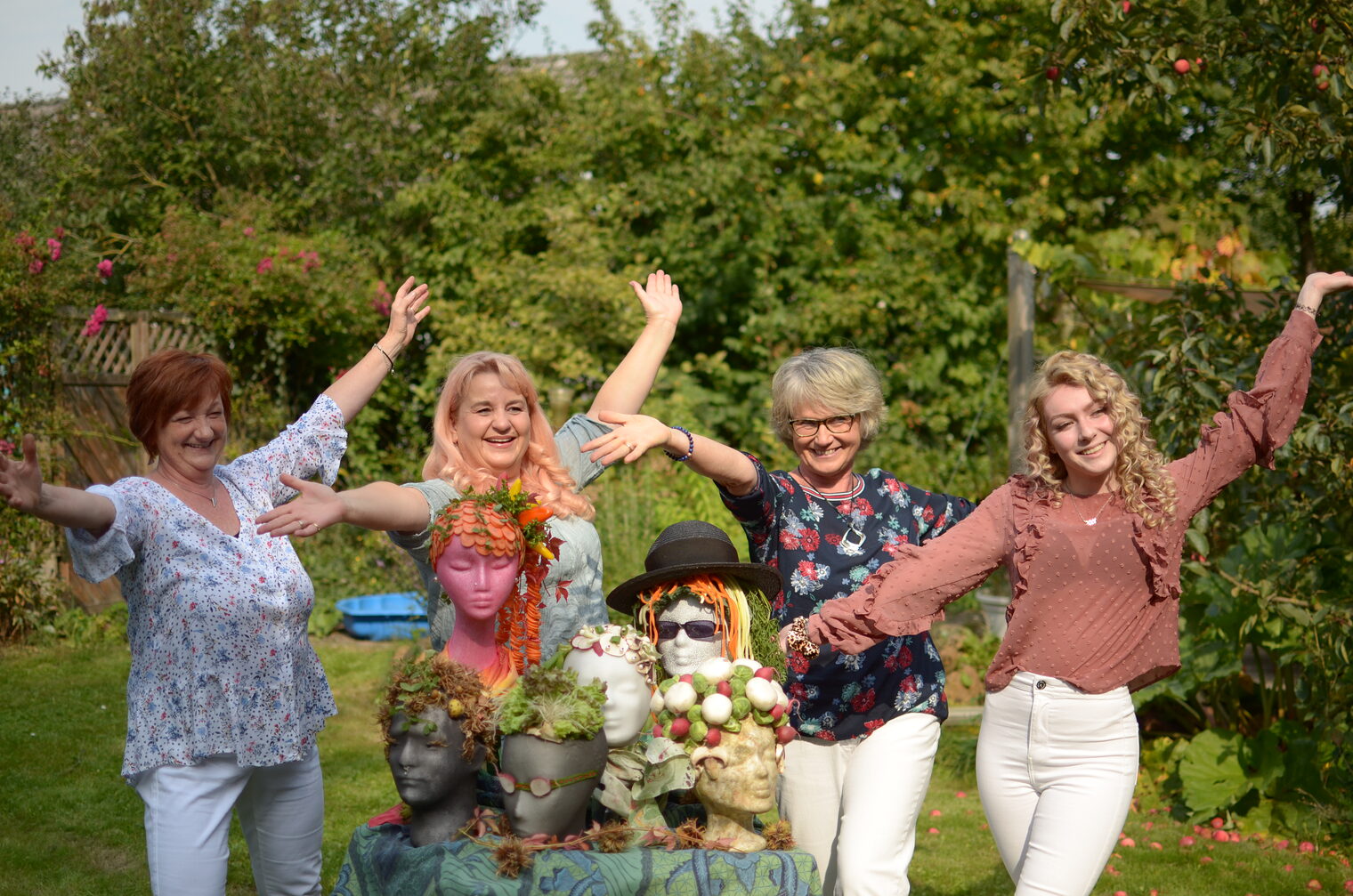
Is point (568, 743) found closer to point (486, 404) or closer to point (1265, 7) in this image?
point (486, 404)

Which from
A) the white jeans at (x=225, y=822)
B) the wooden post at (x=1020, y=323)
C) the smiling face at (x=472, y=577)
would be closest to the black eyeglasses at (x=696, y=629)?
the smiling face at (x=472, y=577)

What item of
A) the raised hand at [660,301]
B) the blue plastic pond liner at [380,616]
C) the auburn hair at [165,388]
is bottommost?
the blue plastic pond liner at [380,616]

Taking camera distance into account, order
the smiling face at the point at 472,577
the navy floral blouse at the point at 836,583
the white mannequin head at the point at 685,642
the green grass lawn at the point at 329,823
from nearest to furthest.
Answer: the smiling face at the point at 472,577
the white mannequin head at the point at 685,642
the navy floral blouse at the point at 836,583
the green grass lawn at the point at 329,823

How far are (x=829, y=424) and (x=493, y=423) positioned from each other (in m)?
0.90

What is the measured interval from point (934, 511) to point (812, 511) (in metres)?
0.36

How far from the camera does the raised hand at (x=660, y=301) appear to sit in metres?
3.34

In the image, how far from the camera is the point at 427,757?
2322 mm

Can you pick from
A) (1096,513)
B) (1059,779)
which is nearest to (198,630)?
(1059,779)

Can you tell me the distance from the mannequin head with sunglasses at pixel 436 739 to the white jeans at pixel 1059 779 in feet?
4.16

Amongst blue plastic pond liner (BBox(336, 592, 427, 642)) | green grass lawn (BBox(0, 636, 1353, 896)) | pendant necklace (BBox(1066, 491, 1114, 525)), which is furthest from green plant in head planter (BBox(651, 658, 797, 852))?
blue plastic pond liner (BBox(336, 592, 427, 642))

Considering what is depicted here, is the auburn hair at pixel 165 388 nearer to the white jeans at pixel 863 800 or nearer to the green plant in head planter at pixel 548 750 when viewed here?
the green plant in head planter at pixel 548 750

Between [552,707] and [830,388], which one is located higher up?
[830,388]

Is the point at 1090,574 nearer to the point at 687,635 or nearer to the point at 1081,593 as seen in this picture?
the point at 1081,593

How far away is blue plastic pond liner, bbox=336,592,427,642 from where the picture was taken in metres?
7.86
